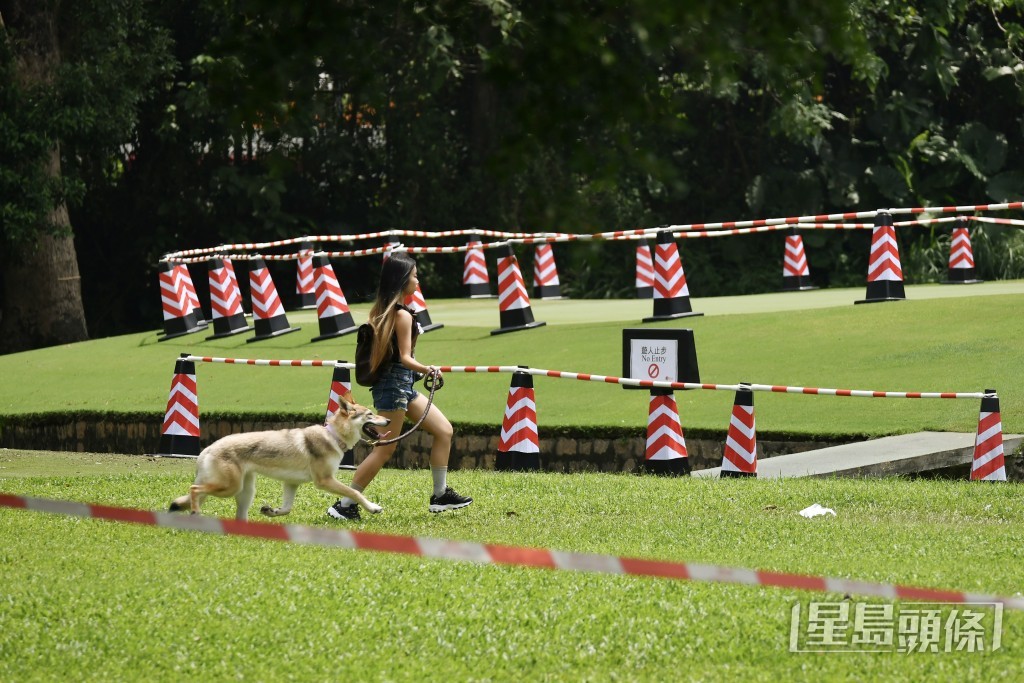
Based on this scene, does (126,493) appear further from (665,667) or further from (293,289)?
(293,289)

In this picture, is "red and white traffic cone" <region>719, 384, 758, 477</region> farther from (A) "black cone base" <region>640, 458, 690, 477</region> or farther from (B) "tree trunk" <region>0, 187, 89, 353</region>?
(B) "tree trunk" <region>0, 187, 89, 353</region>

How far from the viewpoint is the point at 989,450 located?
37.3ft

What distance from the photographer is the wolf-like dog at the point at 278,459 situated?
8.52 m

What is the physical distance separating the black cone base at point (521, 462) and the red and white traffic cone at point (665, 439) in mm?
965

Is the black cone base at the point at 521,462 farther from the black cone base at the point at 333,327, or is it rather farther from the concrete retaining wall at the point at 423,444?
the black cone base at the point at 333,327

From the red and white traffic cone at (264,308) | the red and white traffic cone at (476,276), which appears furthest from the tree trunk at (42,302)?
the red and white traffic cone at (264,308)

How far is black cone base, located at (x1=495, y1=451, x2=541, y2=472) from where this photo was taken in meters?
12.6

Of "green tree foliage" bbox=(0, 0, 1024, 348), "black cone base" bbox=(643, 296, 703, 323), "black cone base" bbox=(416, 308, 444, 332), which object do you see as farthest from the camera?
"green tree foliage" bbox=(0, 0, 1024, 348)

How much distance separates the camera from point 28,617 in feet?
22.2

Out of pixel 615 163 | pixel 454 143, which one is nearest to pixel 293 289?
pixel 454 143

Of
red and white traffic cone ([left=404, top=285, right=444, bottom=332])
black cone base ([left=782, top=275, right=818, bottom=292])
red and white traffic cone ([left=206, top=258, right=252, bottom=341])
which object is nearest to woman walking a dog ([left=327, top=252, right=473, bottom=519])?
red and white traffic cone ([left=404, top=285, right=444, bottom=332])

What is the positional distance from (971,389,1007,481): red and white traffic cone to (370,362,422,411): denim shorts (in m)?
4.44

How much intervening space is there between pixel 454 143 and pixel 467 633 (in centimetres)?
2542

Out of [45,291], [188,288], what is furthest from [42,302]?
[188,288]
